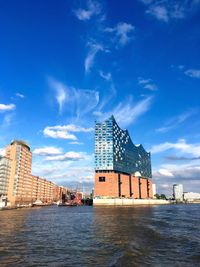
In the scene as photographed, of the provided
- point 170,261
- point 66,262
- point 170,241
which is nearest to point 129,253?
point 170,261

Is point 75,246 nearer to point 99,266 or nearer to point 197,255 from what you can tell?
point 99,266

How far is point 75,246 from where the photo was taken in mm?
32469

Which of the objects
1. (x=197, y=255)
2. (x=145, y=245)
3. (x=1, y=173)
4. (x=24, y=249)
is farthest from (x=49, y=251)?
(x=1, y=173)

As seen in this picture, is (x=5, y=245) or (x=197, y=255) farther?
(x=5, y=245)

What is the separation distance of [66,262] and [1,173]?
180242mm

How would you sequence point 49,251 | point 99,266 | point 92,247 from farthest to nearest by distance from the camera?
point 92,247 → point 49,251 → point 99,266

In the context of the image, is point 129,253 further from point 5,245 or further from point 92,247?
point 5,245

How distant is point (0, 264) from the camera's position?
23391 millimetres

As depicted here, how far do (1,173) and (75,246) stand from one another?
172615 millimetres

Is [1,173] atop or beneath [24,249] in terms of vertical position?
atop

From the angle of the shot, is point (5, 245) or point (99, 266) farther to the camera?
point (5, 245)

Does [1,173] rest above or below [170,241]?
above

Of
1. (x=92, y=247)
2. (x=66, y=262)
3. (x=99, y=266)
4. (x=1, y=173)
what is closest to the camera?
(x=99, y=266)

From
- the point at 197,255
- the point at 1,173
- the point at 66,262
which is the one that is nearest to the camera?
the point at 66,262
